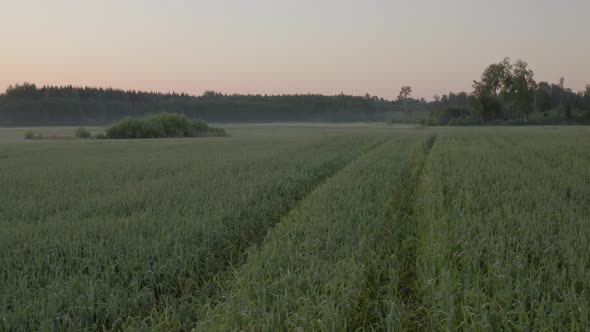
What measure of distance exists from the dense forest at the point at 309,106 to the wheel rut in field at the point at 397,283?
80529mm

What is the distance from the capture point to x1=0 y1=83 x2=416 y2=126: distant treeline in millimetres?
115938

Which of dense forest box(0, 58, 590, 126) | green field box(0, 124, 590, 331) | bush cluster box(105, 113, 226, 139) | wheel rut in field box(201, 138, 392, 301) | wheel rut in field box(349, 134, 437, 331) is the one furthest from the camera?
dense forest box(0, 58, 590, 126)

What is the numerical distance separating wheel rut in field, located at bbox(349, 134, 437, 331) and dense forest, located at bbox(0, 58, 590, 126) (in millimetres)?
80529

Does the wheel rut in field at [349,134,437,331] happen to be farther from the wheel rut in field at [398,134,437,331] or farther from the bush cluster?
the bush cluster

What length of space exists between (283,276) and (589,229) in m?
4.08

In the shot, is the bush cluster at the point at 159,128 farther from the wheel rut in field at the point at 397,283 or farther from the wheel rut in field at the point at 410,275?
the wheel rut in field at the point at 397,283

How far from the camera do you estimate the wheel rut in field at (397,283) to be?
141 inches

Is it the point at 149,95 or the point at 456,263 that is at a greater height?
the point at 149,95

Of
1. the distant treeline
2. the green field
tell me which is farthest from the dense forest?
the green field

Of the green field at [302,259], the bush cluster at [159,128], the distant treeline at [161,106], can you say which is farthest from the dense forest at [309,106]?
the green field at [302,259]

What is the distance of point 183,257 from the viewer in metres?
4.89

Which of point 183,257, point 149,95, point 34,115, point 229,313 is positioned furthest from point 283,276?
point 149,95

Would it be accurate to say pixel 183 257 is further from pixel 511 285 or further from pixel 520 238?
pixel 520 238

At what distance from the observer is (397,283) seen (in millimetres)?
4102
